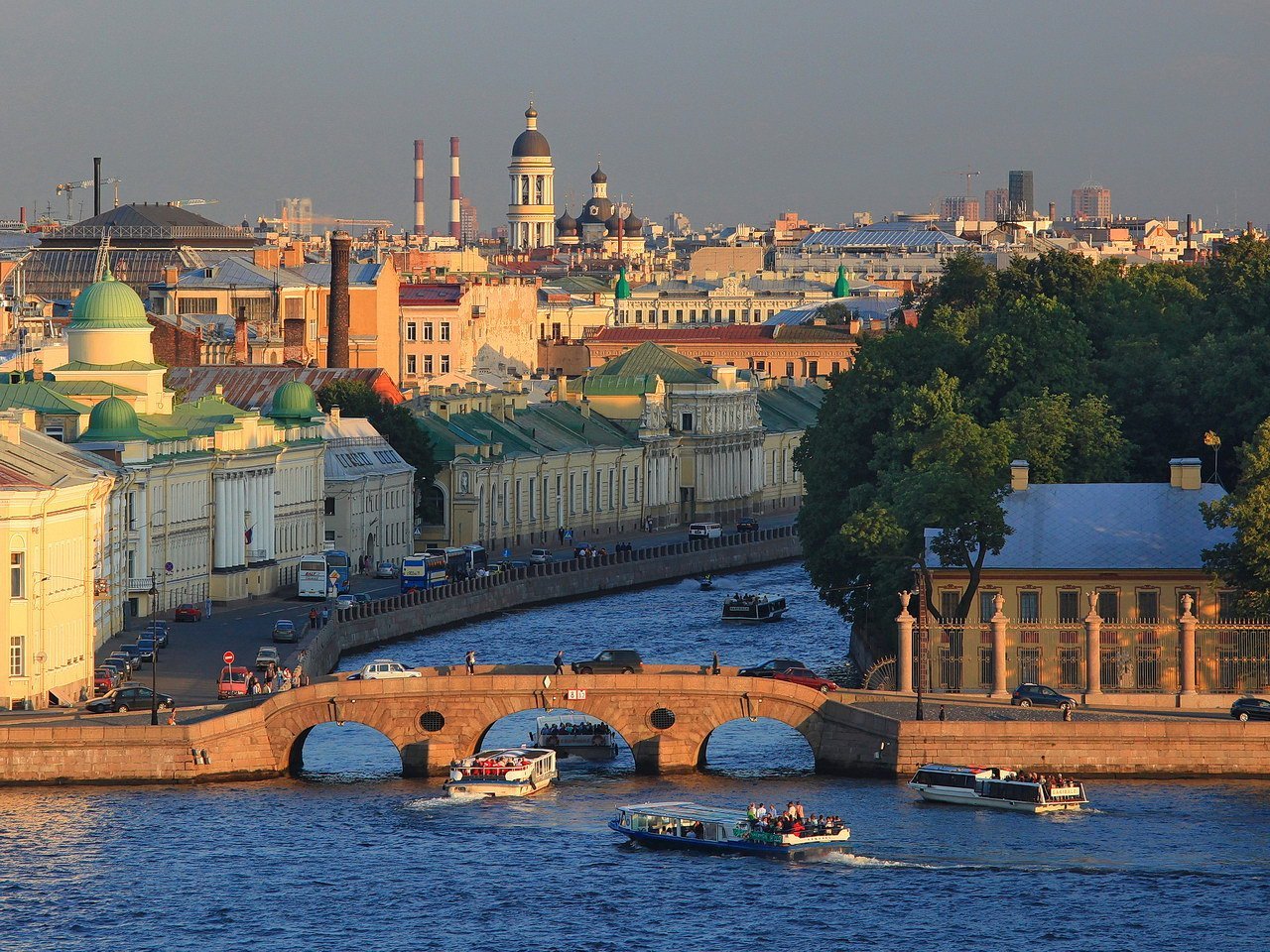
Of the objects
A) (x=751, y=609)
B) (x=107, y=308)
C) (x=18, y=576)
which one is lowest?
(x=751, y=609)

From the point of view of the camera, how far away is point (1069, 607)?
71625 mm

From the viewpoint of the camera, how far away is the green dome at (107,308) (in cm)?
10006

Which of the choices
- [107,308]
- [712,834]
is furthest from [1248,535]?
[107,308]

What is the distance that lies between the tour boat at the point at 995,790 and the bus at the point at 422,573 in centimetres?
3887

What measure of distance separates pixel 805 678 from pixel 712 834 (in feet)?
42.2

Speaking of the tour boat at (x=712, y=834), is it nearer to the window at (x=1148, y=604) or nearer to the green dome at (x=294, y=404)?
the window at (x=1148, y=604)

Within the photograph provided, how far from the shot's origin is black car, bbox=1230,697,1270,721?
67.1 metres

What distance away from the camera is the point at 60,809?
205 ft

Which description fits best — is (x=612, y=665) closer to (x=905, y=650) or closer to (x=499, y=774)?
(x=905, y=650)

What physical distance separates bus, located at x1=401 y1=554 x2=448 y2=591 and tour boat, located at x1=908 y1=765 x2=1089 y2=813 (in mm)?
38872

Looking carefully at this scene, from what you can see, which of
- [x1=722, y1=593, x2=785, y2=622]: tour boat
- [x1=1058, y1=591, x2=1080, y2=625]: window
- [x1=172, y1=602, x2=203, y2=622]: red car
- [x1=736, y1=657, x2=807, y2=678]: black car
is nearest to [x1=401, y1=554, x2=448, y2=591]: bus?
[x1=722, y1=593, x2=785, y2=622]: tour boat

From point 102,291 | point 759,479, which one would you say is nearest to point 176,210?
point 759,479

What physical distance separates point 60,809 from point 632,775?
11335mm

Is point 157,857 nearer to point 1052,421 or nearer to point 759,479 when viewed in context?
point 1052,421
